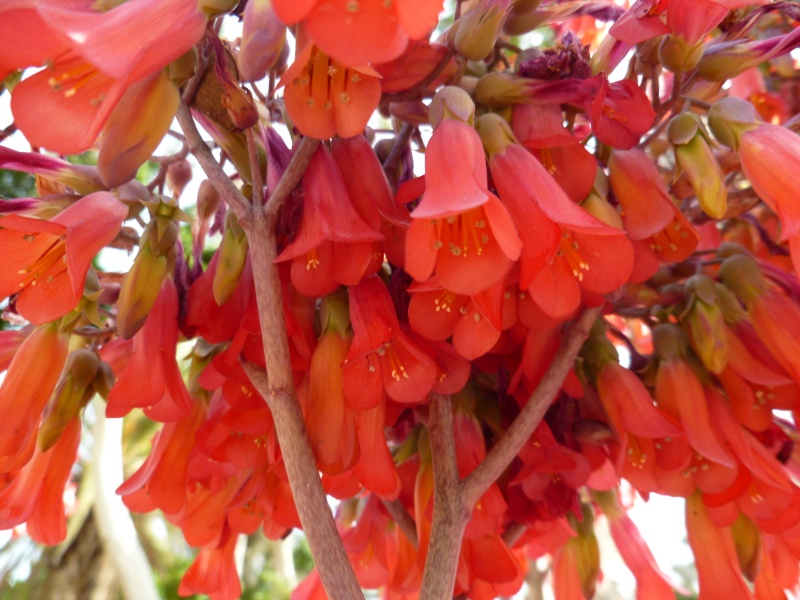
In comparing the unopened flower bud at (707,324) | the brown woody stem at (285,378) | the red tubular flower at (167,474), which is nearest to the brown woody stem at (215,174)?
the brown woody stem at (285,378)

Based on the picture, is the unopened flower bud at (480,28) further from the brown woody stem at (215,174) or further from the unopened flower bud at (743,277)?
the unopened flower bud at (743,277)

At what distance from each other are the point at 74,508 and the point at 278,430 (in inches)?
41.2

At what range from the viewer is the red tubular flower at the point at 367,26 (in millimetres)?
282

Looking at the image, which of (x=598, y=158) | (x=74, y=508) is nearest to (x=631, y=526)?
(x=598, y=158)

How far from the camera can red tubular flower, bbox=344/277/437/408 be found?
0.41 meters

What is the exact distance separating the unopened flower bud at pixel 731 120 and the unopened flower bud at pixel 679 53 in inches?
1.3

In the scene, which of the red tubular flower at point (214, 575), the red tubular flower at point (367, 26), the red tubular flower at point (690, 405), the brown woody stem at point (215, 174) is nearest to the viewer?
the red tubular flower at point (367, 26)

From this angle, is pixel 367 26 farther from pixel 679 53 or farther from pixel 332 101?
pixel 679 53

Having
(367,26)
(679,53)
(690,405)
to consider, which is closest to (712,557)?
(690,405)

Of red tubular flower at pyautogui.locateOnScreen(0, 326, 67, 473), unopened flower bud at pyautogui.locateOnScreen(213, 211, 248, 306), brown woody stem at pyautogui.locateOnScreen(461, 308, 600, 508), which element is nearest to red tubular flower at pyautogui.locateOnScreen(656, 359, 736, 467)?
brown woody stem at pyautogui.locateOnScreen(461, 308, 600, 508)

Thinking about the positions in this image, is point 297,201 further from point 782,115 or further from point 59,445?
point 782,115

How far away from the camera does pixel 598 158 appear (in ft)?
1.65

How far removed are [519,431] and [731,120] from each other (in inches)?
9.0

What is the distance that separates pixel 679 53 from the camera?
454 millimetres
